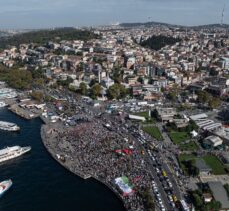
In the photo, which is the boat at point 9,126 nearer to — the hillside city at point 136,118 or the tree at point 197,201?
the hillside city at point 136,118

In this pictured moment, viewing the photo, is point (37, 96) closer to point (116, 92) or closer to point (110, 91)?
point (110, 91)

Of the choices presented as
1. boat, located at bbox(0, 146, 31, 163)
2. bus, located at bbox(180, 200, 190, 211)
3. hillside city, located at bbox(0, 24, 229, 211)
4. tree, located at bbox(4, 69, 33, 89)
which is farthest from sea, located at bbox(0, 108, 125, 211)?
tree, located at bbox(4, 69, 33, 89)

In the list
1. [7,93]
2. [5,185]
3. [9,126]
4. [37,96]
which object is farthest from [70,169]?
[7,93]

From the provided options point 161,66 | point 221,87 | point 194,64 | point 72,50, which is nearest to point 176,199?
point 221,87

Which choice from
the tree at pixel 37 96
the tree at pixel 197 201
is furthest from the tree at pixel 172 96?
the tree at pixel 197 201

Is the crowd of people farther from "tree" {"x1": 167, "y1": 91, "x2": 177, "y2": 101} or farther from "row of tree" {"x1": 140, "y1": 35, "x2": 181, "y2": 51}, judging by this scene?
"row of tree" {"x1": 140, "y1": 35, "x2": 181, "y2": 51}

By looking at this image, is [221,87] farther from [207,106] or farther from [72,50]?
[72,50]
